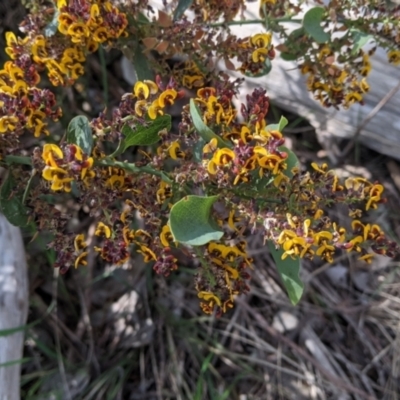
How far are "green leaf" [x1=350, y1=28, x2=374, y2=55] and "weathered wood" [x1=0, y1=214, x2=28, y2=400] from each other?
1.37 m

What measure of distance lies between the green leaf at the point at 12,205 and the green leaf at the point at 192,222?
51cm

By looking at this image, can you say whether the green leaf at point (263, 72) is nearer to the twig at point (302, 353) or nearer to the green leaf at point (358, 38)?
the green leaf at point (358, 38)

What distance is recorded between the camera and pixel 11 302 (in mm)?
2117

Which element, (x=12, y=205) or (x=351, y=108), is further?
(x=351, y=108)

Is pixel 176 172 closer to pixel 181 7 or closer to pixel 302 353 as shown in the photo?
pixel 181 7

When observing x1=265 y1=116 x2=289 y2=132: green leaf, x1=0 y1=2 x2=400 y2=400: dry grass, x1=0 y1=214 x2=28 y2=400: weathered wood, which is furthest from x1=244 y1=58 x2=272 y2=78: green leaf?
x1=0 y1=214 x2=28 y2=400: weathered wood

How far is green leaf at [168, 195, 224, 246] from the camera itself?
1.24m

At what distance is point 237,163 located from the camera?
1.24 meters

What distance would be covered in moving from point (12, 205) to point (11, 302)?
2.27 ft

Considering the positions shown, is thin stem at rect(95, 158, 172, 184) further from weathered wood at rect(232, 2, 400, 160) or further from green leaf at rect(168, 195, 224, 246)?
weathered wood at rect(232, 2, 400, 160)

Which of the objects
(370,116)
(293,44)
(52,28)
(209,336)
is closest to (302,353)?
(209,336)

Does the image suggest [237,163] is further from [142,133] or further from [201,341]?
[201,341]

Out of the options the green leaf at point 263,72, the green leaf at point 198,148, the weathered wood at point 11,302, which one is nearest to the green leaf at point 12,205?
the green leaf at point 198,148

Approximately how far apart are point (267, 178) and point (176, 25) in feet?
1.93
